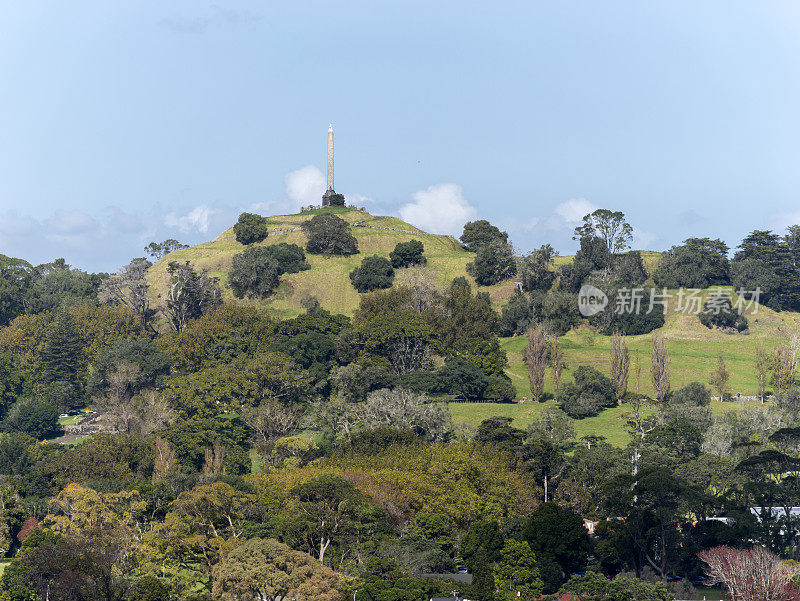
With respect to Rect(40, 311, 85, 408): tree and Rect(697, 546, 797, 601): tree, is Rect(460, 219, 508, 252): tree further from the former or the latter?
Rect(697, 546, 797, 601): tree

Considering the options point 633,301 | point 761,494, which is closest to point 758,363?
point 633,301

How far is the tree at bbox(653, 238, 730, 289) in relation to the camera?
16350cm

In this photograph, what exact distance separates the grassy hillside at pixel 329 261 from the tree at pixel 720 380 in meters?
41.7

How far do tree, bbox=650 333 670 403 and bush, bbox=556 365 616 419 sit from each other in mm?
5673

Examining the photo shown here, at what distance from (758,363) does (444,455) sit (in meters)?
55.7

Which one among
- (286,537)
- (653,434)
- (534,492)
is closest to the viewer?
(286,537)

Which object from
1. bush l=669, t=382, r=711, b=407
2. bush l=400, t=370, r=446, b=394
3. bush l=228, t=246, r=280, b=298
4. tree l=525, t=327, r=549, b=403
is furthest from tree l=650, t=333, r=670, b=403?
bush l=228, t=246, r=280, b=298

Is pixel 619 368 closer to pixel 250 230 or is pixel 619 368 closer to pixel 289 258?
pixel 289 258

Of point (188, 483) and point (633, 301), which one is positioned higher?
point (633, 301)

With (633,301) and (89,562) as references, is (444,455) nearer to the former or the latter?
(89,562)

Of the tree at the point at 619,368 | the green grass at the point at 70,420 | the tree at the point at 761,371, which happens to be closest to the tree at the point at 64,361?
the green grass at the point at 70,420

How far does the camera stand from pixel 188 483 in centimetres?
9138

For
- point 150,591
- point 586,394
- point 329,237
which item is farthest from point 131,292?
point 150,591

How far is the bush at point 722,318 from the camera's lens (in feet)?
501
